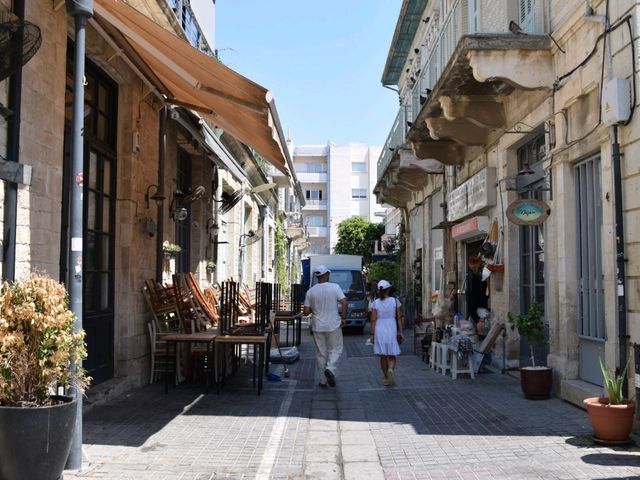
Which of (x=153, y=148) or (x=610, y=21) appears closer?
(x=610, y=21)

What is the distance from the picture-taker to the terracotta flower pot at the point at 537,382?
7.49 metres

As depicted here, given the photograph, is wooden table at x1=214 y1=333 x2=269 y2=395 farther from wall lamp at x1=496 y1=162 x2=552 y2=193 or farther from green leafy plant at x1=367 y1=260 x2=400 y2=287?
green leafy plant at x1=367 y1=260 x2=400 y2=287

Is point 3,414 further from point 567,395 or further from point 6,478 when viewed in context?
point 567,395

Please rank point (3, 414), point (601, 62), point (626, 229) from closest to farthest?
point (3, 414) → point (626, 229) → point (601, 62)

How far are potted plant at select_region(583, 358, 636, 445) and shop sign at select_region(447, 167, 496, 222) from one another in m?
5.50

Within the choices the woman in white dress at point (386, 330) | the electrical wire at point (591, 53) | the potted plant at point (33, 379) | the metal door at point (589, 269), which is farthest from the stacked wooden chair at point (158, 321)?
the electrical wire at point (591, 53)

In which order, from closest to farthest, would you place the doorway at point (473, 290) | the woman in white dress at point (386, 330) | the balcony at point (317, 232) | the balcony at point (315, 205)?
the woman in white dress at point (386, 330) < the doorway at point (473, 290) < the balcony at point (317, 232) < the balcony at point (315, 205)

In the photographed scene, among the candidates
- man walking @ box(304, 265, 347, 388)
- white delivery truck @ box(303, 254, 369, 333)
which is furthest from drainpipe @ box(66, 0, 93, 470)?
white delivery truck @ box(303, 254, 369, 333)

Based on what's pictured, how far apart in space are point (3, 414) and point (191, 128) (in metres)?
6.79

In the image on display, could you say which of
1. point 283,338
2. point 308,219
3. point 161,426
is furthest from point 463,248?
point 308,219

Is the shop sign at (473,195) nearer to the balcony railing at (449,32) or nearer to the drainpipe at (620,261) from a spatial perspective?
the balcony railing at (449,32)

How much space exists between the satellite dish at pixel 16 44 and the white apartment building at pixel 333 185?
5453 centimetres

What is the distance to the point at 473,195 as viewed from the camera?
1145cm

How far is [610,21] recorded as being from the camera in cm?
641
